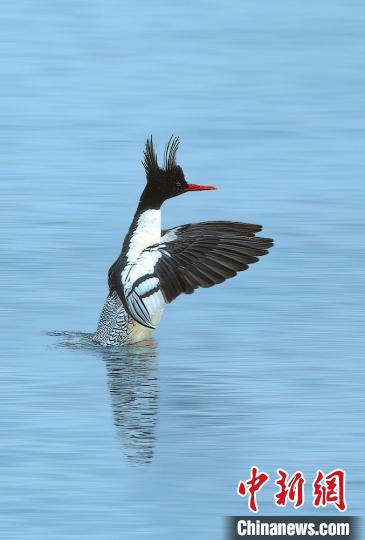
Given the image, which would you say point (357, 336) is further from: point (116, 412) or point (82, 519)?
point (82, 519)

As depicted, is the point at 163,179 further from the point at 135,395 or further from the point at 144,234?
the point at 135,395

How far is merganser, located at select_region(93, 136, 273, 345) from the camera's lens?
9964 millimetres

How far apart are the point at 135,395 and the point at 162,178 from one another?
1883 mm

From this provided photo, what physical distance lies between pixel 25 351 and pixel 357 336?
82.7 inches

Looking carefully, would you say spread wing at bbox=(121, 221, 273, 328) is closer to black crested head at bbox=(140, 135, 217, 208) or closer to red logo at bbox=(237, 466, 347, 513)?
black crested head at bbox=(140, 135, 217, 208)

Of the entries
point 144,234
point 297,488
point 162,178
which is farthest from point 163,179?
point 297,488

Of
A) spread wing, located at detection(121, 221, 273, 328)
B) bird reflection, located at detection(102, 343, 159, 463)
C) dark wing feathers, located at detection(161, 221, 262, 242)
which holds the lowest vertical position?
bird reflection, located at detection(102, 343, 159, 463)

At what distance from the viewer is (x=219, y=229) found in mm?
10281

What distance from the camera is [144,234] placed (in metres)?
10.5

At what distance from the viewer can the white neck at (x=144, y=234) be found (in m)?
10.4

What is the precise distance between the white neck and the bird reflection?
0.60 metres

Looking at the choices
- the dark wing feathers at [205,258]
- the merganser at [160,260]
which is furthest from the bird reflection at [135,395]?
the dark wing feathers at [205,258]

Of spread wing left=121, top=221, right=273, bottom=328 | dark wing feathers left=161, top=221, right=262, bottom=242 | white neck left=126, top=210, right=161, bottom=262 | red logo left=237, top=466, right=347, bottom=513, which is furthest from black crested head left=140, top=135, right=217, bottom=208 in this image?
red logo left=237, top=466, right=347, bottom=513

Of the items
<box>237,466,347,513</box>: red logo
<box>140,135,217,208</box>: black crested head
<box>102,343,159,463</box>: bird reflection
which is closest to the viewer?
<box>237,466,347,513</box>: red logo
